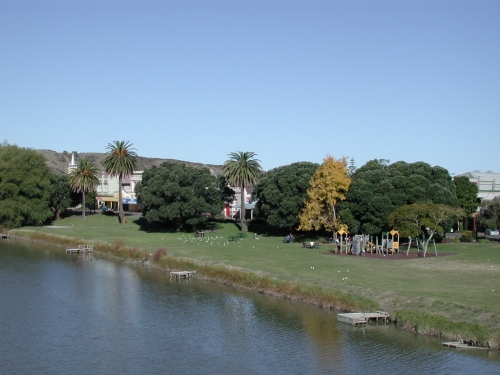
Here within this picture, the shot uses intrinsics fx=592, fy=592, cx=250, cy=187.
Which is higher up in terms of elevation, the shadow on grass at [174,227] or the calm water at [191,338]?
the shadow on grass at [174,227]

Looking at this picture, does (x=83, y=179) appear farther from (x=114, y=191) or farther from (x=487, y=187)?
(x=487, y=187)

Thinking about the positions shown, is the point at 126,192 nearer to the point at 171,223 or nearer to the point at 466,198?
the point at 171,223

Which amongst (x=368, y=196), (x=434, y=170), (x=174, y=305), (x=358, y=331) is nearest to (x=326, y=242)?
(x=368, y=196)

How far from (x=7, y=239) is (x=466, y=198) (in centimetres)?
7066

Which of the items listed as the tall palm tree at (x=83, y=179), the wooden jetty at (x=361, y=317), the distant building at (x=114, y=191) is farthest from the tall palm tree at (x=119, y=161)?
the wooden jetty at (x=361, y=317)

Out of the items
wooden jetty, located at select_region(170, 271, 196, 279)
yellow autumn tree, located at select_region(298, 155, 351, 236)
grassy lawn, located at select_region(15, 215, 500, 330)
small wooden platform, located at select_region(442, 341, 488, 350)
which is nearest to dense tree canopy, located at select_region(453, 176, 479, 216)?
grassy lawn, located at select_region(15, 215, 500, 330)

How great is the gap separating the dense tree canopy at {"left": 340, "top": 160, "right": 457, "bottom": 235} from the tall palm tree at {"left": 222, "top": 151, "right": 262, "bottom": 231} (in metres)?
25.7

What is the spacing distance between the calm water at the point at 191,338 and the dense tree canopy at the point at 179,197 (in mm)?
40597

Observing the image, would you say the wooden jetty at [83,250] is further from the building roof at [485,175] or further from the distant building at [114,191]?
the building roof at [485,175]

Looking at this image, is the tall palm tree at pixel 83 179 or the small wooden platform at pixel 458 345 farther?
the tall palm tree at pixel 83 179

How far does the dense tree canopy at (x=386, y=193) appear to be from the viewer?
220 ft

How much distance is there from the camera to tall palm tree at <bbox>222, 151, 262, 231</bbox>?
94.1 meters

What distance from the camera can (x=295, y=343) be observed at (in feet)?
103

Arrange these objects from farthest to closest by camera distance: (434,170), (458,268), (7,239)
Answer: (7,239) → (434,170) → (458,268)
